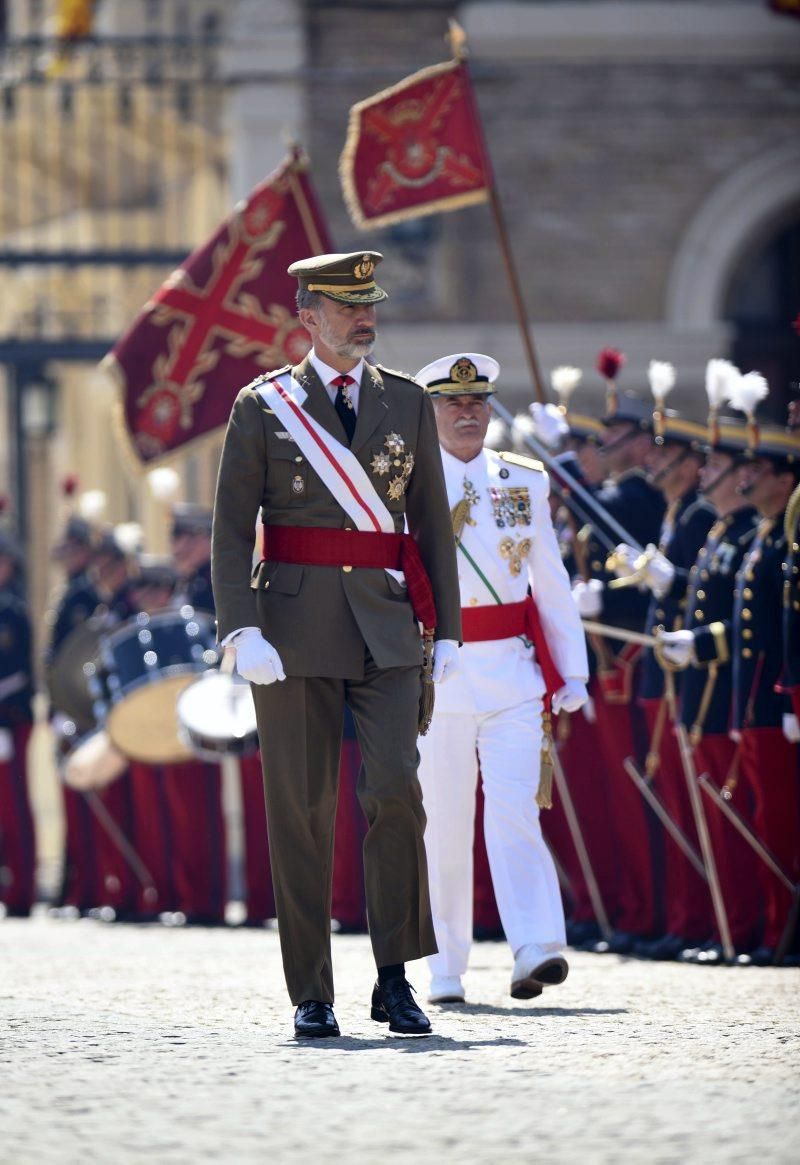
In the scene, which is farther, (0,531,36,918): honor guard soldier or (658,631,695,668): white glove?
(0,531,36,918): honor guard soldier

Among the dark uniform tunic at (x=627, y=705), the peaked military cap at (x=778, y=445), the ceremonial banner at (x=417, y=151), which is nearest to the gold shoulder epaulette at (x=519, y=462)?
the peaked military cap at (x=778, y=445)

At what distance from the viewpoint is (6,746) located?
13516 mm

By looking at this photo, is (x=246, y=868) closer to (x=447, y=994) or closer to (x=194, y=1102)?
(x=447, y=994)

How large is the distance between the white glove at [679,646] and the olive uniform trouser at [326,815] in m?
2.86

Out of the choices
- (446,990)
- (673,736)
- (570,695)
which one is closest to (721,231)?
(673,736)

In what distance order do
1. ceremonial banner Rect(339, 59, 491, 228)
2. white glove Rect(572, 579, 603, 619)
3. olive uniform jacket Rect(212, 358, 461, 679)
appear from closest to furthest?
1. olive uniform jacket Rect(212, 358, 461, 679)
2. white glove Rect(572, 579, 603, 619)
3. ceremonial banner Rect(339, 59, 491, 228)

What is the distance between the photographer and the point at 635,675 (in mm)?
10164

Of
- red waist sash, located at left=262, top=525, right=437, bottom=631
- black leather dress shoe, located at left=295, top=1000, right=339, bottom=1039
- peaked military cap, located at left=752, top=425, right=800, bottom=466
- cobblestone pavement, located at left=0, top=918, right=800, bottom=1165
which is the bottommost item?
cobblestone pavement, located at left=0, top=918, right=800, bottom=1165

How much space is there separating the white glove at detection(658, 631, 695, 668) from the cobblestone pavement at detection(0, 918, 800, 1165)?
142cm

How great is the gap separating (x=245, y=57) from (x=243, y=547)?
10422 mm

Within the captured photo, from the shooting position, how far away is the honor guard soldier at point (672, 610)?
31.3 feet

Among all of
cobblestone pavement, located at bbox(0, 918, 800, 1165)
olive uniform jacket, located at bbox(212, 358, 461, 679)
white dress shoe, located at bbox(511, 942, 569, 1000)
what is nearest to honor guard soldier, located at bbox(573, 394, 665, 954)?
cobblestone pavement, located at bbox(0, 918, 800, 1165)

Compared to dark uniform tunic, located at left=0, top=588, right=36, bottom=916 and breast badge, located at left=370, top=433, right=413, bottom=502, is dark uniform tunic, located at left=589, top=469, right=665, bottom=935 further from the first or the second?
dark uniform tunic, located at left=0, top=588, right=36, bottom=916

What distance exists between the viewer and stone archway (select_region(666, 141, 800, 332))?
1658 cm
